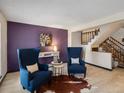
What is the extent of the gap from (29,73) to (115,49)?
209 inches

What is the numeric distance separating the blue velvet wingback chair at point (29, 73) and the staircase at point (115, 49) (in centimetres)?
427

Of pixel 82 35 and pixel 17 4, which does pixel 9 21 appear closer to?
pixel 17 4

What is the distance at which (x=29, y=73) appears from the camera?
114 inches

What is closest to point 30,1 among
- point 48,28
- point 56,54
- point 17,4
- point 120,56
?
point 17,4

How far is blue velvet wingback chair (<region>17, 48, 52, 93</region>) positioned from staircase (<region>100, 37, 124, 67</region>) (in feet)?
14.0

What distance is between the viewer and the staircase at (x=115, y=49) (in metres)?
5.96

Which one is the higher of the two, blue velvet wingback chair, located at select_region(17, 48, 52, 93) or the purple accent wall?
the purple accent wall

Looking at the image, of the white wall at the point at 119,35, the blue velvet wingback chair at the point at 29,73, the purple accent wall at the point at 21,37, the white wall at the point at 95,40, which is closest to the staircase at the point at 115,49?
the white wall at the point at 119,35

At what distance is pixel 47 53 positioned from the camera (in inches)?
222

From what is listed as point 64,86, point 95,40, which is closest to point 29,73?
point 64,86

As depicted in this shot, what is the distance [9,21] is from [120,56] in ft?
19.8

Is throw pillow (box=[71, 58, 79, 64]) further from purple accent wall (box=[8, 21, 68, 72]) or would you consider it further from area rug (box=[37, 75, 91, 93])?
purple accent wall (box=[8, 21, 68, 72])

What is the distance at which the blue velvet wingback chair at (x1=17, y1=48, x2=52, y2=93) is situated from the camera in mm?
2729

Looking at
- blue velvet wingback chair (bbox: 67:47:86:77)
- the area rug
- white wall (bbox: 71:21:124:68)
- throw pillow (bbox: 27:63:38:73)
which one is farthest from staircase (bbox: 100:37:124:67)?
throw pillow (bbox: 27:63:38:73)
